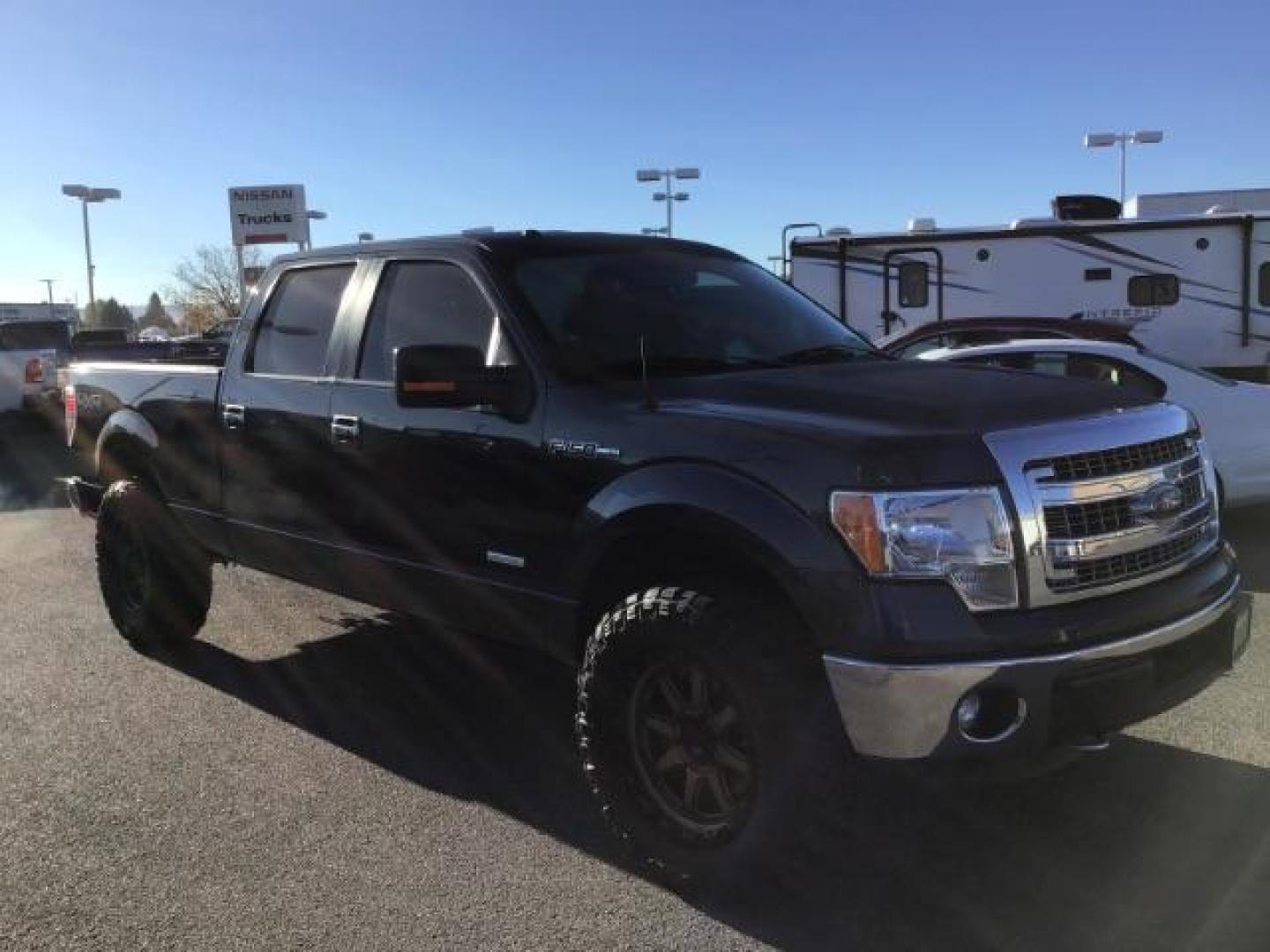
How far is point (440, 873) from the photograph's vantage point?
337cm

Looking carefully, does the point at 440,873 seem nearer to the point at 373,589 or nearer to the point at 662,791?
the point at 662,791

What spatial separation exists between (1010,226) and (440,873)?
480 inches

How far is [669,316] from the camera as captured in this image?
13.3 feet

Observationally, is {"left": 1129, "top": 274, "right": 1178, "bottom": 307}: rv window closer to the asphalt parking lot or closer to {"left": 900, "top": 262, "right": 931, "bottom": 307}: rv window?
{"left": 900, "top": 262, "right": 931, "bottom": 307}: rv window

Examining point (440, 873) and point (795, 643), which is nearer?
point (795, 643)

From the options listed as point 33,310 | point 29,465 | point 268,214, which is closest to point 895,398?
point 29,465

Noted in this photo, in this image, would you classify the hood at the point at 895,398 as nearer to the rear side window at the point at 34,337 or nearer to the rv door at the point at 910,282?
the rv door at the point at 910,282

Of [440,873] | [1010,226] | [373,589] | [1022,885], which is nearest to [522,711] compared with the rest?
[373,589]

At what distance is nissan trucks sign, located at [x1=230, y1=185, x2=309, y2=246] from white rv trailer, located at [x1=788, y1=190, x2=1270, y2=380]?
63.7 feet

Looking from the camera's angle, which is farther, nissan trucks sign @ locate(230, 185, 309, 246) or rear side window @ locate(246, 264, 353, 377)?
nissan trucks sign @ locate(230, 185, 309, 246)

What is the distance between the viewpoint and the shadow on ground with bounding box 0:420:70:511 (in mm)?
11578

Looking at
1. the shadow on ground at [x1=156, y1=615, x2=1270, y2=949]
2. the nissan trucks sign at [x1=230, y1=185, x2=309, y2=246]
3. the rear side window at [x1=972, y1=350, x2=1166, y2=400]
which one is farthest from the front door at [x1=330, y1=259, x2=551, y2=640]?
the nissan trucks sign at [x1=230, y1=185, x2=309, y2=246]

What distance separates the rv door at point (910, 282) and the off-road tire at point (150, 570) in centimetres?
1030

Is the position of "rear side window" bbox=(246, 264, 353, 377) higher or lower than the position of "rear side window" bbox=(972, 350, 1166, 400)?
higher
